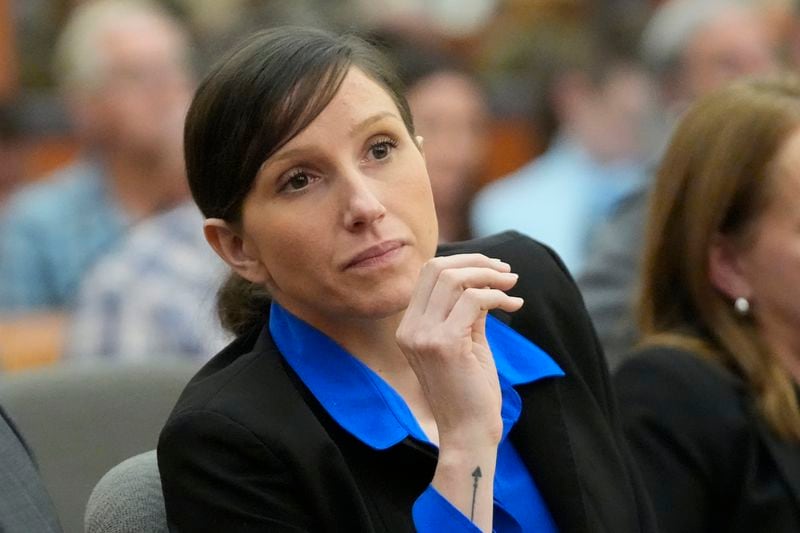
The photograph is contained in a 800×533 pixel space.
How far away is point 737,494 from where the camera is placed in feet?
7.74

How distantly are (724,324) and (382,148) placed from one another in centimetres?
86

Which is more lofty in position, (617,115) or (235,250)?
(235,250)

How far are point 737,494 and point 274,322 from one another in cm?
85

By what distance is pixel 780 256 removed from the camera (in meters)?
2.42

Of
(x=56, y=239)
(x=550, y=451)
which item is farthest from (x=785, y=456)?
(x=56, y=239)

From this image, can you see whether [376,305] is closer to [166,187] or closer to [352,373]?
[352,373]

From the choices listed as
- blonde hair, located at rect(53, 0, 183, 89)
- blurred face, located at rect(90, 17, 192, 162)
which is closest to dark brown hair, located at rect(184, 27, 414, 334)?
blurred face, located at rect(90, 17, 192, 162)

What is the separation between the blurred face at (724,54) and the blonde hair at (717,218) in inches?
83.9

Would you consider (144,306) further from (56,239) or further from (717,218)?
(717,218)

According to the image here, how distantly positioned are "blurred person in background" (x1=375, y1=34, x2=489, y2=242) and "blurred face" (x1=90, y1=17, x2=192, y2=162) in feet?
2.34

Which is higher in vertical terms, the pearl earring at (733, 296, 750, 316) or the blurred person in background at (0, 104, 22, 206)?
the pearl earring at (733, 296, 750, 316)

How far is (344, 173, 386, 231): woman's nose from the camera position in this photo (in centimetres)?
180

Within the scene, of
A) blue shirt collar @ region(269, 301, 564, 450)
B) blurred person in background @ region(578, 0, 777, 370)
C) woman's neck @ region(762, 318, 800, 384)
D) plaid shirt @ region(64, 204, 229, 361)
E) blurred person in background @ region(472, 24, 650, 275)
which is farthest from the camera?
blurred person in background @ region(472, 24, 650, 275)

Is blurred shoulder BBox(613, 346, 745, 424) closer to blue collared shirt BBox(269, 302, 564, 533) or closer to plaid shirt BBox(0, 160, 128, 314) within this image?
blue collared shirt BBox(269, 302, 564, 533)
